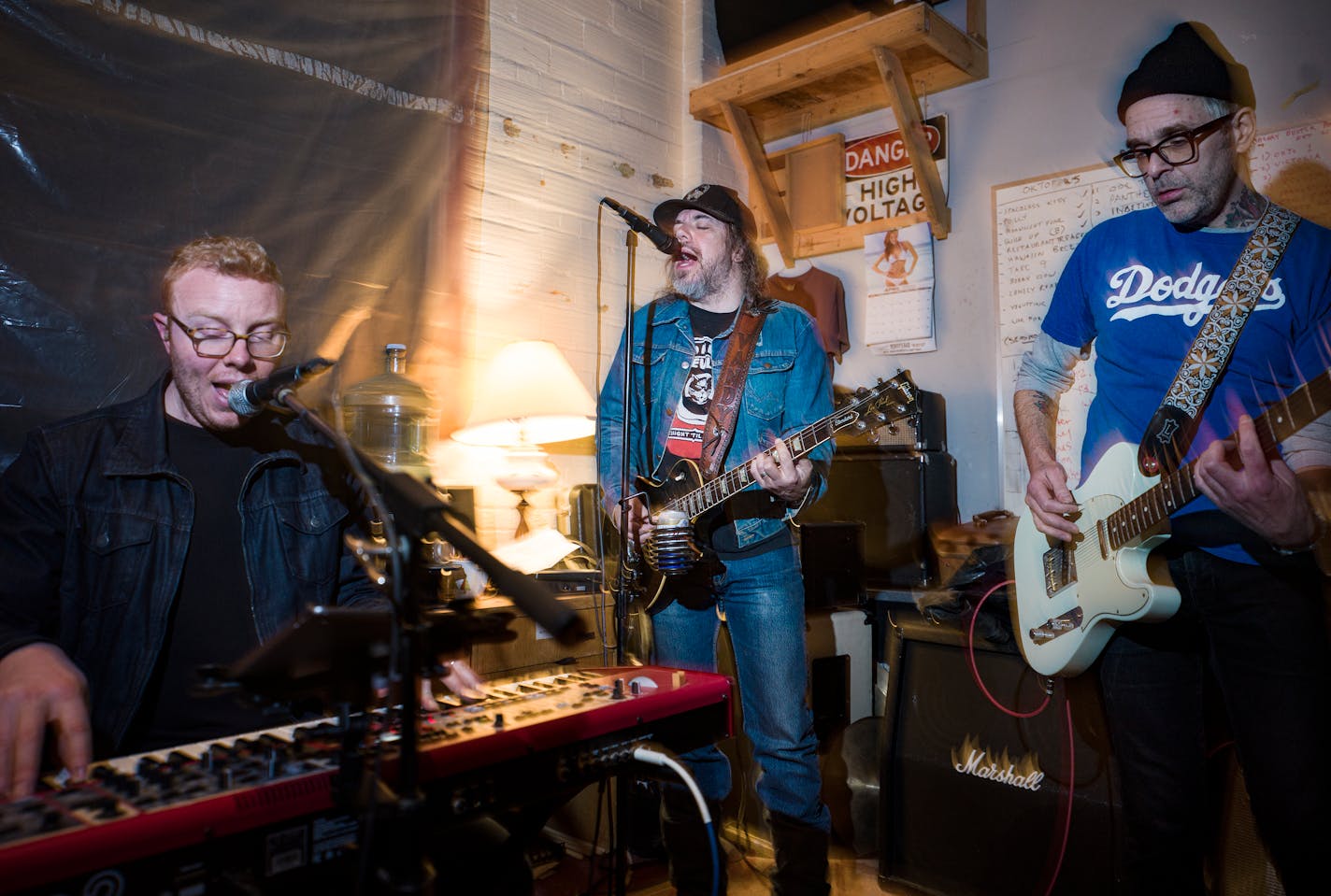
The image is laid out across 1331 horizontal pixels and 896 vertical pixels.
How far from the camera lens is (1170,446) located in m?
1.88

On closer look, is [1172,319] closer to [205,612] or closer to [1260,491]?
[1260,491]

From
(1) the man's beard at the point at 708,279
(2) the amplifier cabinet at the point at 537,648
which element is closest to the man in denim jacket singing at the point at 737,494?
(1) the man's beard at the point at 708,279

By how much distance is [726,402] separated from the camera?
2473 millimetres

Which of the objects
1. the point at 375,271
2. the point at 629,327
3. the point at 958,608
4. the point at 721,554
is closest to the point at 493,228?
the point at 375,271

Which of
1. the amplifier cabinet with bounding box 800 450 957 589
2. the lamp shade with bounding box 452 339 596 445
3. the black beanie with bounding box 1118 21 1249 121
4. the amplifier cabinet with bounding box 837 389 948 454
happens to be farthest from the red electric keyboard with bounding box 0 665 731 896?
the amplifier cabinet with bounding box 837 389 948 454

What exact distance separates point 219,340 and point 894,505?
273cm

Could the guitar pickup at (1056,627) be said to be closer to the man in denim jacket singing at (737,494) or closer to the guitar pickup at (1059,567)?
the guitar pickup at (1059,567)

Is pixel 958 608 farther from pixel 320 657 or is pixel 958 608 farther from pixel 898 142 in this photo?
pixel 898 142

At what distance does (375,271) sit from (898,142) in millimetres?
2628

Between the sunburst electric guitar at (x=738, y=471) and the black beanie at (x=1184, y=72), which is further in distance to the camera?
the sunburst electric guitar at (x=738, y=471)

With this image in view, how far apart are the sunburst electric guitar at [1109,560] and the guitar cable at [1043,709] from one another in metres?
0.18

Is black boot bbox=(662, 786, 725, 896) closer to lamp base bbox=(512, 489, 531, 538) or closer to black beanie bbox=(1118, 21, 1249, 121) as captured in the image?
lamp base bbox=(512, 489, 531, 538)

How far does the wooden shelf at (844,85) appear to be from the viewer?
3.66m

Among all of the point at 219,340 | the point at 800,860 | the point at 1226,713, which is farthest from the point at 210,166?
the point at 1226,713
